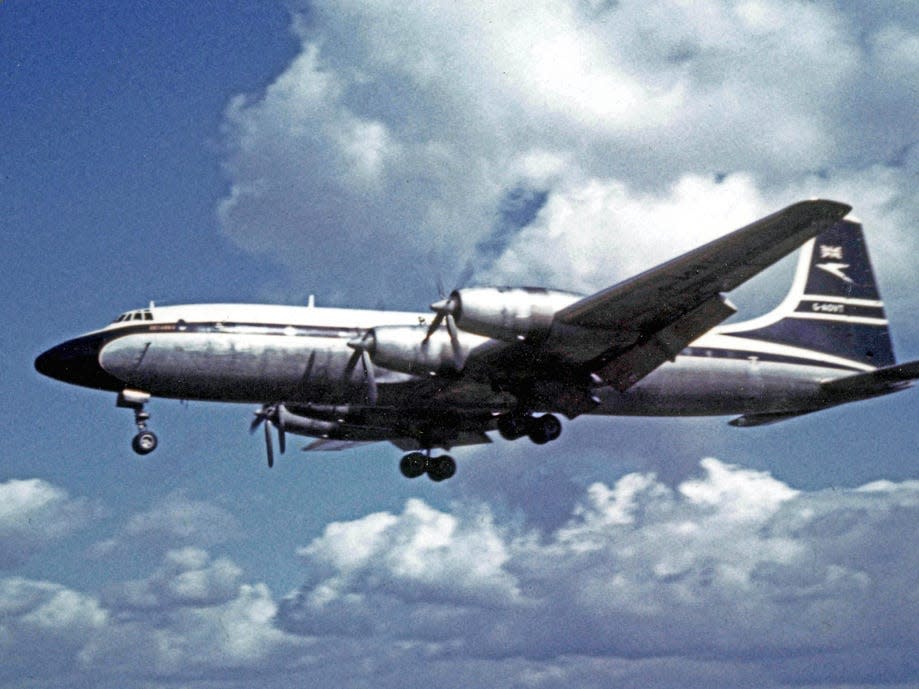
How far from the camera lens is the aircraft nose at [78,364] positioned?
88.4ft

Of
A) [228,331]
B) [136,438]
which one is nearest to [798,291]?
[228,331]

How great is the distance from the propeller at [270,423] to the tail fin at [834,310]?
13379 mm

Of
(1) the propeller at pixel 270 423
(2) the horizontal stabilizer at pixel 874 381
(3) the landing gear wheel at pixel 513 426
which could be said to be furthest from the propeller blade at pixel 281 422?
(2) the horizontal stabilizer at pixel 874 381

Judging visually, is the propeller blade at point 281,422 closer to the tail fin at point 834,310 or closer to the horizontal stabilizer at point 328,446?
the horizontal stabilizer at point 328,446

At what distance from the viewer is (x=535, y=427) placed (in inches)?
1145

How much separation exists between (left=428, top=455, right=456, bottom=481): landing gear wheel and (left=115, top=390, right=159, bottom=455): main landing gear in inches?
356

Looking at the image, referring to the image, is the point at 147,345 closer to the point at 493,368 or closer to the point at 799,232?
the point at 493,368

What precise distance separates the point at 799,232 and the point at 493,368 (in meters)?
8.58

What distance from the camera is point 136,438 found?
90.1 feet

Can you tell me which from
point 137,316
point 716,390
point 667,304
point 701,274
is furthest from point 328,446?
point 701,274

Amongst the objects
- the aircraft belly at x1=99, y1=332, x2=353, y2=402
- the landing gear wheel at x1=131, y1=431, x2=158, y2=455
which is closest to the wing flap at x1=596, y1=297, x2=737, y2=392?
the aircraft belly at x1=99, y1=332, x2=353, y2=402

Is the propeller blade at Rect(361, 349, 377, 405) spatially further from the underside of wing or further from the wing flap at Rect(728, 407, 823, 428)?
the wing flap at Rect(728, 407, 823, 428)

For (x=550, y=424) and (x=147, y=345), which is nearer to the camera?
(x=147, y=345)

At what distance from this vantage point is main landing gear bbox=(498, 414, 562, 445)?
29.0m
